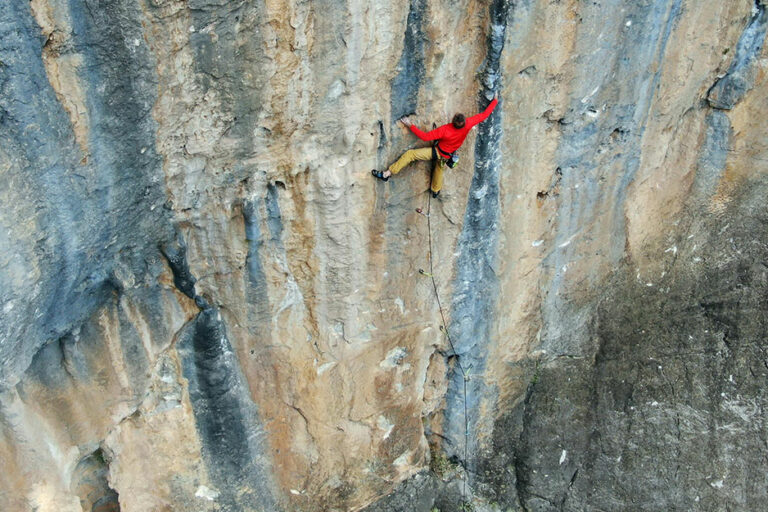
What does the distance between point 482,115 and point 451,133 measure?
309 mm

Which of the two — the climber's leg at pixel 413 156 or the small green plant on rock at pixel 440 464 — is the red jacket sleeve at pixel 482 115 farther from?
the small green plant on rock at pixel 440 464

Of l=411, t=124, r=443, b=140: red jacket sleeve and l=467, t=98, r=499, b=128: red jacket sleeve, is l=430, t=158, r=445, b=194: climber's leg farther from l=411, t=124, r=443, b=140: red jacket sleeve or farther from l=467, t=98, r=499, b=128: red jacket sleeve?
l=467, t=98, r=499, b=128: red jacket sleeve

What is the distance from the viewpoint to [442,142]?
17.8ft

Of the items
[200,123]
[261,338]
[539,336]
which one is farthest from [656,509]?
[200,123]

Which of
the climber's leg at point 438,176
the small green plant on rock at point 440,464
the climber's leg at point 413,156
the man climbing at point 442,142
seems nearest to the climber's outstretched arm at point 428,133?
the man climbing at point 442,142

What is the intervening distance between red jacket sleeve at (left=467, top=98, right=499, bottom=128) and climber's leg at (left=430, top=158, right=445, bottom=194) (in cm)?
37

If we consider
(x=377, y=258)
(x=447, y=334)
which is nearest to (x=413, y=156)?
(x=377, y=258)

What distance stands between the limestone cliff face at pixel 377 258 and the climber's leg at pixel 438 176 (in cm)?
13

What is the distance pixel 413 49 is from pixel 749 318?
411cm

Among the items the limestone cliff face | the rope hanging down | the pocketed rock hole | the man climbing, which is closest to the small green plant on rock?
the limestone cliff face

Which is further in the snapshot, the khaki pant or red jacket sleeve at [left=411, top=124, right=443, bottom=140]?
the khaki pant

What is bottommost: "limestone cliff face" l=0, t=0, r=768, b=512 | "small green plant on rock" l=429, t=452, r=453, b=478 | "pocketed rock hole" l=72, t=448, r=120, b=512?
"small green plant on rock" l=429, t=452, r=453, b=478

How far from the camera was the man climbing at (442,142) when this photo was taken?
5.32m

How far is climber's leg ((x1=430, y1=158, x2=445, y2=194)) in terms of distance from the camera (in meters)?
5.61
